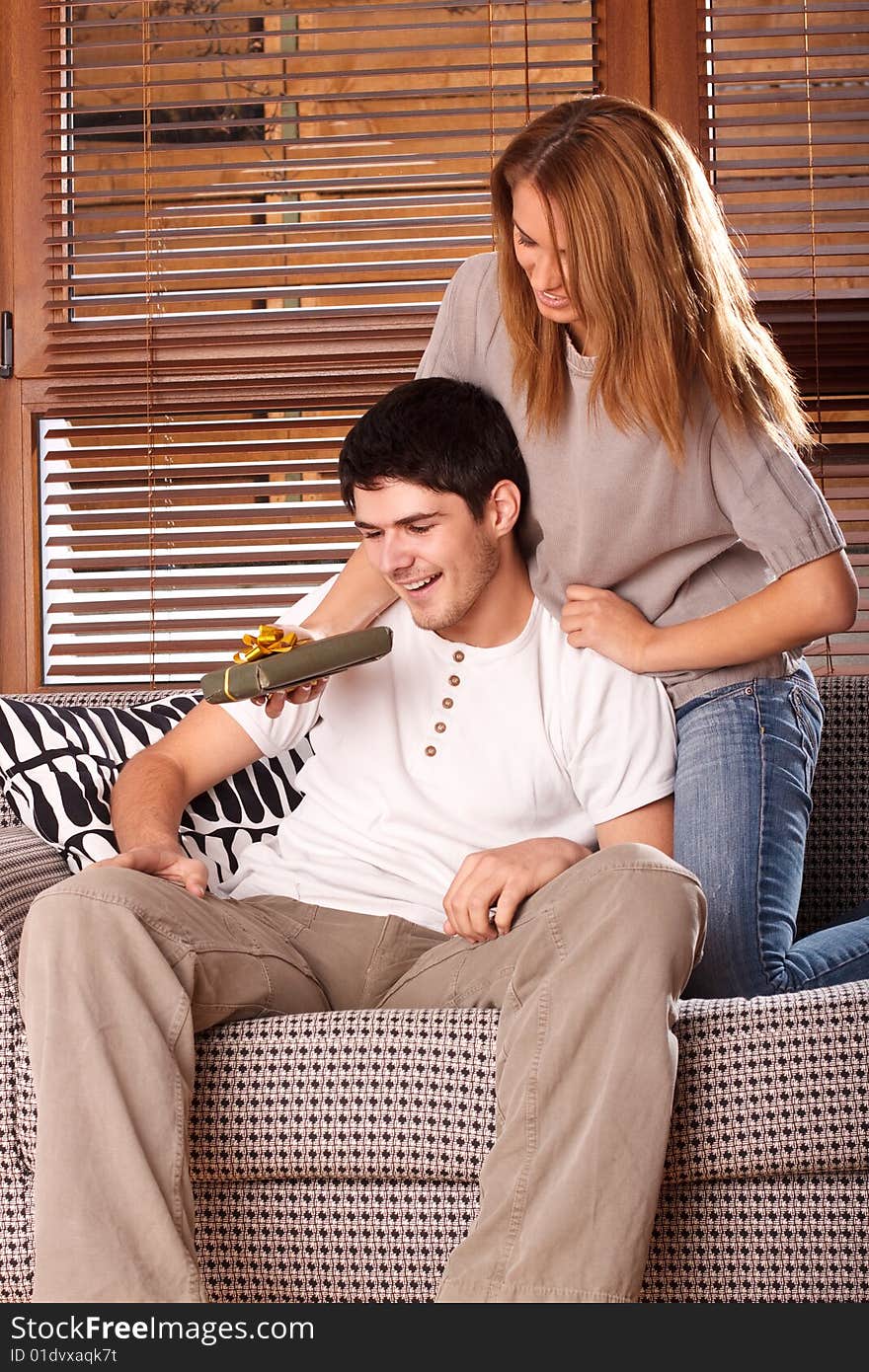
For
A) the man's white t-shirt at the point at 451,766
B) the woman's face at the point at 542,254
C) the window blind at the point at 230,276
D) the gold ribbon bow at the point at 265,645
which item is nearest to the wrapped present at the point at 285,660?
the gold ribbon bow at the point at 265,645

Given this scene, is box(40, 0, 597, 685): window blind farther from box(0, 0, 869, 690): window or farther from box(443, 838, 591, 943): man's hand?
box(443, 838, 591, 943): man's hand

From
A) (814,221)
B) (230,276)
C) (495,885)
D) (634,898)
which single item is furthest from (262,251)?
(634,898)

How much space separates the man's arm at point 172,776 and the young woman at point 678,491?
199 mm

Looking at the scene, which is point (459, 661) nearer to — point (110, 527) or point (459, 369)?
point (459, 369)

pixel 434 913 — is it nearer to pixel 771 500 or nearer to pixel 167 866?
pixel 167 866

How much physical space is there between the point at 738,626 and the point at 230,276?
1564 mm

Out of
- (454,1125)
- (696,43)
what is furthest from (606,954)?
(696,43)

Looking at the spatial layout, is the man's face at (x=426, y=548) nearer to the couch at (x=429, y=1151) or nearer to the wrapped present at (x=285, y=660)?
the wrapped present at (x=285, y=660)

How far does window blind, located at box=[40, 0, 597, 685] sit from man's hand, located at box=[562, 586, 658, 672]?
1152mm

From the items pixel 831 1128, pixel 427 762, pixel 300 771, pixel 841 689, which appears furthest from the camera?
pixel 841 689

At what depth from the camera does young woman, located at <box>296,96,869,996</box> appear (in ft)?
5.16

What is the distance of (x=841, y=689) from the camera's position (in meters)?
2.04

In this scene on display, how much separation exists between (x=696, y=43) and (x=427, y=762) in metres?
1.79

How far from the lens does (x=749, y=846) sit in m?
1.60
